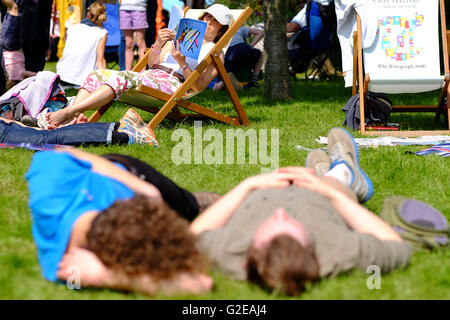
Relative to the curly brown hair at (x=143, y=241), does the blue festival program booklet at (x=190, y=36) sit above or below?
above

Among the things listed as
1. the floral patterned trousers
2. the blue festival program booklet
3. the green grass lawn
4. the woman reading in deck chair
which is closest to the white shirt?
the green grass lawn

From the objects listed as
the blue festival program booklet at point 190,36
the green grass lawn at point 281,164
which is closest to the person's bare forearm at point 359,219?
the green grass lawn at point 281,164

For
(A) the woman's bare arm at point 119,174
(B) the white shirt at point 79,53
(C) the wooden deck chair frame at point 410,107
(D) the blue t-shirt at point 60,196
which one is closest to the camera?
(D) the blue t-shirt at point 60,196

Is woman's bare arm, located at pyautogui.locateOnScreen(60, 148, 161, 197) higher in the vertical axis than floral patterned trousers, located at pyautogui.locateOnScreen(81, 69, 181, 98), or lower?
lower

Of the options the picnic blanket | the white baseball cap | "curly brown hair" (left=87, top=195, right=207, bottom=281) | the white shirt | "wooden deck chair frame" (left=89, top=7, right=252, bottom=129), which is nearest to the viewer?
"curly brown hair" (left=87, top=195, right=207, bottom=281)

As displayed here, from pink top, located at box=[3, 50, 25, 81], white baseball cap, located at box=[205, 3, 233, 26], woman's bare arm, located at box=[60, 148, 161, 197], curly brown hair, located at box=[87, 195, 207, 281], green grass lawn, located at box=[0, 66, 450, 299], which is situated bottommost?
green grass lawn, located at box=[0, 66, 450, 299]

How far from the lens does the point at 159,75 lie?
5.41m

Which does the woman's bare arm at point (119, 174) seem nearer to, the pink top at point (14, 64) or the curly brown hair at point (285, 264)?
the curly brown hair at point (285, 264)

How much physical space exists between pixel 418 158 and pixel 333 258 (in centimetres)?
242

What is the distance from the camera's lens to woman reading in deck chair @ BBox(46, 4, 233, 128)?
4852 mm

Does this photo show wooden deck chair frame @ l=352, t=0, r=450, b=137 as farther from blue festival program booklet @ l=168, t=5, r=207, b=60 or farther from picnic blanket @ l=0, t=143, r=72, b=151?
picnic blanket @ l=0, t=143, r=72, b=151

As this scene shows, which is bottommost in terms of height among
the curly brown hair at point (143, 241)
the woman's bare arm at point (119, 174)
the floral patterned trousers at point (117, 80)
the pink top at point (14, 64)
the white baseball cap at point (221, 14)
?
the curly brown hair at point (143, 241)

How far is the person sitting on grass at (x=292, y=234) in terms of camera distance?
197 cm
